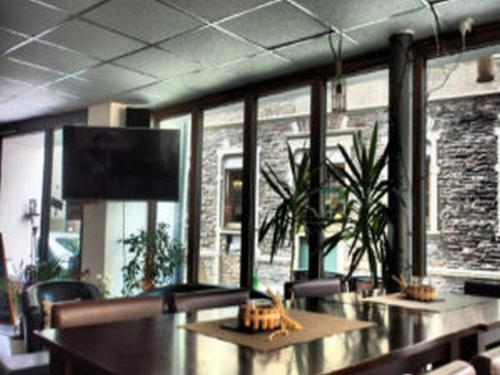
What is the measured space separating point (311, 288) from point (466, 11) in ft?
7.27

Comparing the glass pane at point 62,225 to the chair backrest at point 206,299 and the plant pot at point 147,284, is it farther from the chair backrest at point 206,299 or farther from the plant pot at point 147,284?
the chair backrest at point 206,299

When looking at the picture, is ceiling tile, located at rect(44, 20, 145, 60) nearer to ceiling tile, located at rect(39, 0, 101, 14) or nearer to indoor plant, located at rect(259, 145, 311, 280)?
ceiling tile, located at rect(39, 0, 101, 14)

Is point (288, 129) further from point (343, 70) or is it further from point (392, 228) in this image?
point (392, 228)

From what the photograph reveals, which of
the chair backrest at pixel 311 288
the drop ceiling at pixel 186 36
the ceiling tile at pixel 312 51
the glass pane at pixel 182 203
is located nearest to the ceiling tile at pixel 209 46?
the drop ceiling at pixel 186 36

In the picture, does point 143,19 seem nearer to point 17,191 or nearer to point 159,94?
point 159,94

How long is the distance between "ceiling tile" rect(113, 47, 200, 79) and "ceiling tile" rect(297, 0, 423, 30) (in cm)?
158

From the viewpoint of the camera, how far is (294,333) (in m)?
1.94

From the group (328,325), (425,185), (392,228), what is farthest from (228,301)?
(425,185)

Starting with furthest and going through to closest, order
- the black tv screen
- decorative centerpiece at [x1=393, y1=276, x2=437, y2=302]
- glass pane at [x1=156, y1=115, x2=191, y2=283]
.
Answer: glass pane at [x1=156, y1=115, x2=191, y2=283], the black tv screen, decorative centerpiece at [x1=393, y1=276, x2=437, y2=302]

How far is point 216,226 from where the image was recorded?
5.97m

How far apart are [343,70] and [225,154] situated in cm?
180

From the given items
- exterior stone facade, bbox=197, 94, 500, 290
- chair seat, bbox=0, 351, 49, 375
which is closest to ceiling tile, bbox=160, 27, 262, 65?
exterior stone facade, bbox=197, 94, 500, 290

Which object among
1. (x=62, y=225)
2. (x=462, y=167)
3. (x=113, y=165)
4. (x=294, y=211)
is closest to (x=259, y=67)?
(x=294, y=211)

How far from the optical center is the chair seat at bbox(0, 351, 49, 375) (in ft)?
7.17
